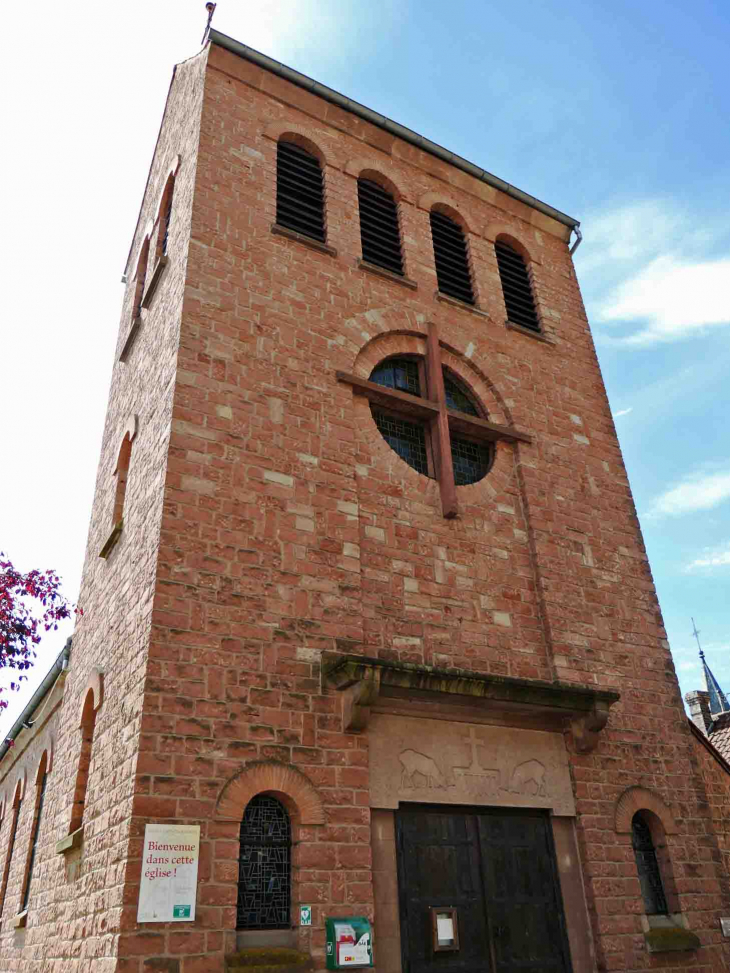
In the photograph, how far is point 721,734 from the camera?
16984mm

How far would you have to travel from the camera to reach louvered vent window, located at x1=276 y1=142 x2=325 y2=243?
983 cm

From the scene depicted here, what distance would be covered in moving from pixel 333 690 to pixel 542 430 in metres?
4.88

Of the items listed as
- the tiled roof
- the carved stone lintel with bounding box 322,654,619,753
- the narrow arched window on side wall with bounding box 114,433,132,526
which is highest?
the narrow arched window on side wall with bounding box 114,433,132,526

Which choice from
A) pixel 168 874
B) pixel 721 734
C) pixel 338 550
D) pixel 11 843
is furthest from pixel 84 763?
pixel 721 734

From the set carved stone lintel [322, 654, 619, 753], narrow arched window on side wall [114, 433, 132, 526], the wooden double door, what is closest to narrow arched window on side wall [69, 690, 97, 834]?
narrow arched window on side wall [114, 433, 132, 526]

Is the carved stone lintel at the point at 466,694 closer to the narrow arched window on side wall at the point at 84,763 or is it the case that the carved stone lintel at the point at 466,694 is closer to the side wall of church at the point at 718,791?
the side wall of church at the point at 718,791

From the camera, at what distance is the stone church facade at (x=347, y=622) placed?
20.2 feet

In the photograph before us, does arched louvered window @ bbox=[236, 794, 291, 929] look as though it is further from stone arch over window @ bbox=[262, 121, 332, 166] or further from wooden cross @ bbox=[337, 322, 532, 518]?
stone arch over window @ bbox=[262, 121, 332, 166]

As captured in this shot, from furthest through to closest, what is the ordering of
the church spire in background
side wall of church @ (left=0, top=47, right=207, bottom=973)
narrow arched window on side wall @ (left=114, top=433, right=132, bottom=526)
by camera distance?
the church spire in background < narrow arched window on side wall @ (left=114, top=433, right=132, bottom=526) < side wall of church @ (left=0, top=47, right=207, bottom=973)

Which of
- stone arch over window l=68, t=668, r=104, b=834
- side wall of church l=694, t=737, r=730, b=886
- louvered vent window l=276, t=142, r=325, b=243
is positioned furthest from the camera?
louvered vent window l=276, t=142, r=325, b=243

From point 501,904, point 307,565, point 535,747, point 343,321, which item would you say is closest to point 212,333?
point 343,321

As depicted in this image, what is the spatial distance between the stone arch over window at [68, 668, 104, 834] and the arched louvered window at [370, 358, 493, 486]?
3876 millimetres

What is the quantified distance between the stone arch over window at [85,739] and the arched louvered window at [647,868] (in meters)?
5.32

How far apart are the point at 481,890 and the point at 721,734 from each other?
39.9ft
